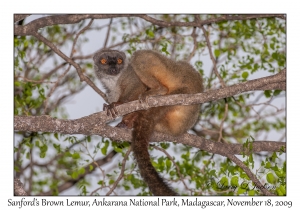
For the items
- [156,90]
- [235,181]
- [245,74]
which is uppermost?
[245,74]

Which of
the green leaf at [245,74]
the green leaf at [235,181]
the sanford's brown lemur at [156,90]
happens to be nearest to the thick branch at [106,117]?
the sanford's brown lemur at [156,90]

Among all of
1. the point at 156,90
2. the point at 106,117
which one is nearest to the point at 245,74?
the point at 156,90

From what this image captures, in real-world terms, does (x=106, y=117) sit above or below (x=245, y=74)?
below

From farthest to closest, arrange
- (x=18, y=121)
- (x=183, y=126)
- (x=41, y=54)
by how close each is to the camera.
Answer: (x=41, y=54) < (x=183, y=126) < (x=18, y=121)

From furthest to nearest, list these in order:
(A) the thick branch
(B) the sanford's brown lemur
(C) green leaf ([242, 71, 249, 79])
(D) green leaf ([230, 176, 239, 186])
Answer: (C) green leaf ([242, 71, 249, 79])
(B) the sanford's brown lemur
(A) the thick branch
(D) green leaf ([230, 176, 239, 186])

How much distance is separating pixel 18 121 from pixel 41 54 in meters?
5.35

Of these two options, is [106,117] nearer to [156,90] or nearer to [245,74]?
[156,90]

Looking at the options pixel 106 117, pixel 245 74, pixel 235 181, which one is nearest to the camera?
pixel 235 181

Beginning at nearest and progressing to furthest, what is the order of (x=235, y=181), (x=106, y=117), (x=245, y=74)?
(x=235, y=181) → (x=106, y=117) → (x=245, y=74)

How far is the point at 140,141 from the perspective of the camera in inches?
226

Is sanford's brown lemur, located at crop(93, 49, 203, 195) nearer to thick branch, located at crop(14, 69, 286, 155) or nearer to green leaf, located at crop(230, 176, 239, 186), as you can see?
thick branch, located at crop(14, 69, 286, 155)

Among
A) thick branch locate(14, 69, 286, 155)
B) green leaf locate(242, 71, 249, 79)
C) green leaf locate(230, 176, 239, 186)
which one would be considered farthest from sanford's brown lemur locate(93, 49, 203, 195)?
green leaf locate(242, 71, 249, 79)

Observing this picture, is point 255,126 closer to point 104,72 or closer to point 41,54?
point 104,72
